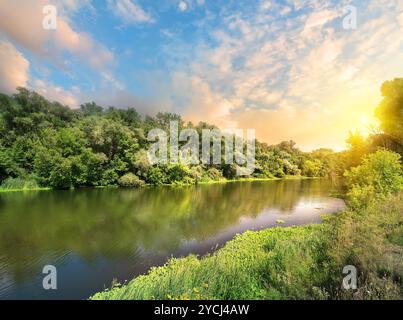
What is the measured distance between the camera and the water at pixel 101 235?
8883 millimetres

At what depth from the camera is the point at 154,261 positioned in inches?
411

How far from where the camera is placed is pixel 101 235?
44.8 ft

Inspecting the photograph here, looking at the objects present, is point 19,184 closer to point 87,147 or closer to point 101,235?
point 87,147

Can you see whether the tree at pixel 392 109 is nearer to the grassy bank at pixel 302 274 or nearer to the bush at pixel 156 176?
the grassy bank at pixel 302 274

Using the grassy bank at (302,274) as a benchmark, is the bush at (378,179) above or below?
above

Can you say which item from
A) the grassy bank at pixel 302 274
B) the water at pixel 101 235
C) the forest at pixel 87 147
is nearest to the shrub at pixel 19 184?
the forest at pixel 87 147

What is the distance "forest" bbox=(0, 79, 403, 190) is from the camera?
29067 mm
